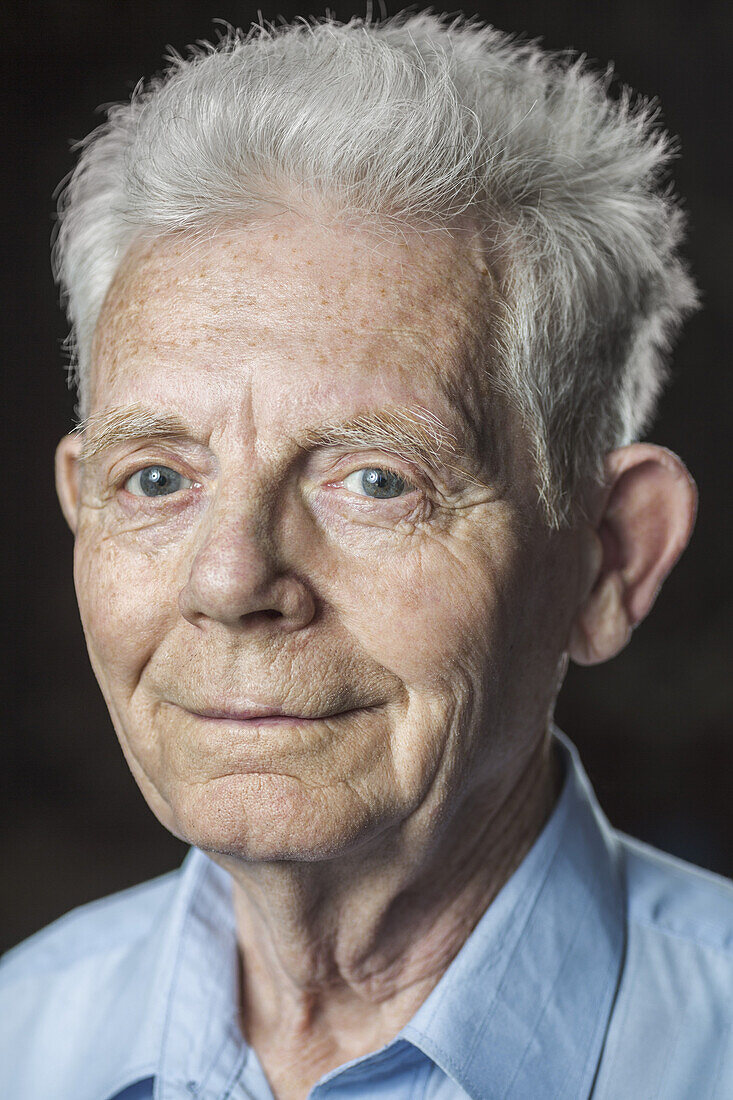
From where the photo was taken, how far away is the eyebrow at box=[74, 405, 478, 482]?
1731 mm

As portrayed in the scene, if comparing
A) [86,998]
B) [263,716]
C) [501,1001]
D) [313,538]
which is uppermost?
[313,538]

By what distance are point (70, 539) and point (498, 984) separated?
2.18 metres

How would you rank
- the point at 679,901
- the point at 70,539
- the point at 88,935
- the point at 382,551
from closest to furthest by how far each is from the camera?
the point at 382,551 → the point at 679,901 → the point at 88,935 → the point at 70,539

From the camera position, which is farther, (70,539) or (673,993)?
(70,539)

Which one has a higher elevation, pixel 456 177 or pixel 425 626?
pixel 456 177

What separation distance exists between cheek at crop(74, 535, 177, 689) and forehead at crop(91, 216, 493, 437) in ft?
0.76

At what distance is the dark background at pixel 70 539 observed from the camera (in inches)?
137

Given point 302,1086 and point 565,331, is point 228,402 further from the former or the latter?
point 302,1086

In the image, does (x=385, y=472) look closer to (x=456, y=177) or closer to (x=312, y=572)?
(x=312, y=572)

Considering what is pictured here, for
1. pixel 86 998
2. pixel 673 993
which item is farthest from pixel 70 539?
pixel 673 993

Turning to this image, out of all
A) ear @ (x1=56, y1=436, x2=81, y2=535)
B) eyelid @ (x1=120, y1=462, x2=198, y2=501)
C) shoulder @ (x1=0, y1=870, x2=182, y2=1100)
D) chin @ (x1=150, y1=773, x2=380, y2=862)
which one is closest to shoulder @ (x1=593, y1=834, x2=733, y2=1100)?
chin @ (x1=150, y1=773, x2=380, y2=862)

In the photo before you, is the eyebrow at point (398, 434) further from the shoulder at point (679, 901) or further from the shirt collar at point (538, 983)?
the shoulder at point (679, 901)

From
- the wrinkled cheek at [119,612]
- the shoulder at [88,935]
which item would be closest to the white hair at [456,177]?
the wrinkled cheek at [119,612]

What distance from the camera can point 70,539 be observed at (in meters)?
3.72
